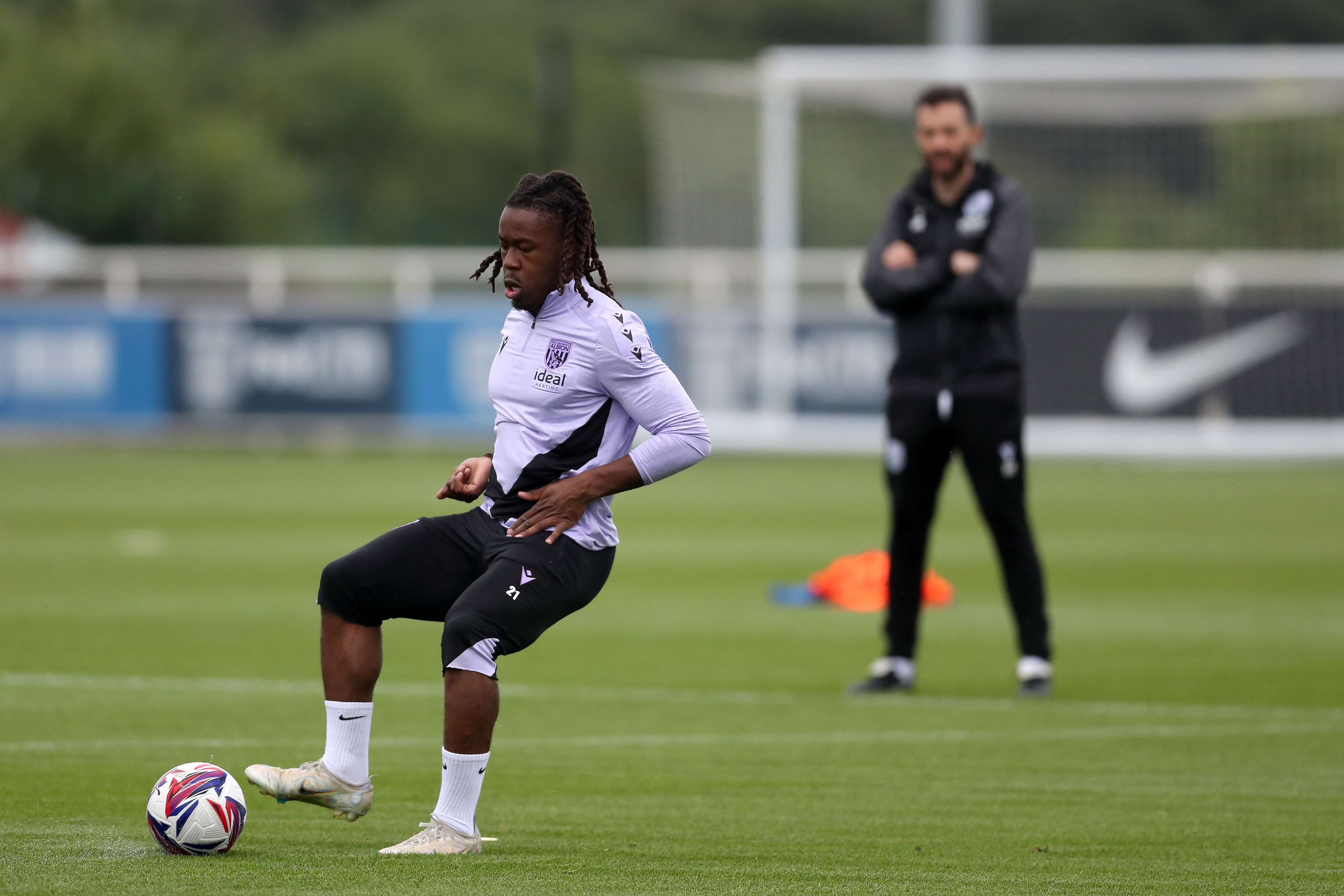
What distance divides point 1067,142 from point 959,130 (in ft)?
66.3

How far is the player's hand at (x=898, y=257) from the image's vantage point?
964cm

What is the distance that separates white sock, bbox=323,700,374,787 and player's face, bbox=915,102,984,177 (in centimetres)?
442

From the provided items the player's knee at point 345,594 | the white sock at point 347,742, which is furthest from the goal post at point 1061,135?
the white sock at point 347,742

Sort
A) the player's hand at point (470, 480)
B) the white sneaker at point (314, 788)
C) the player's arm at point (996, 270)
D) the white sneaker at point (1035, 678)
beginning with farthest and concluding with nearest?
the white sneaker at point (1035, 678)
the player's arm at point (996, 270)
the player's hand at point (470, 480)
the white sneaker at point (314, 788)

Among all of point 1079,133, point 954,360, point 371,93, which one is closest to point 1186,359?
point 1079,133

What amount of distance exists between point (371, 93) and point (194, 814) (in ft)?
262

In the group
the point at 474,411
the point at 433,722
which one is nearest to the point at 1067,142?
the point at 474,411

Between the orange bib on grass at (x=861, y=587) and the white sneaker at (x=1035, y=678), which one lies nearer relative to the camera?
the white sneaker at (x=1035, y=678)

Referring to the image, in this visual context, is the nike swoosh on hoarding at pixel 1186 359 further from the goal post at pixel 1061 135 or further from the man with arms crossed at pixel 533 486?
the man with arms crossed at pixel 533 486

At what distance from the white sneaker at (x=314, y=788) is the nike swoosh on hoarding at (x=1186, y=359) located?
20.8 metres

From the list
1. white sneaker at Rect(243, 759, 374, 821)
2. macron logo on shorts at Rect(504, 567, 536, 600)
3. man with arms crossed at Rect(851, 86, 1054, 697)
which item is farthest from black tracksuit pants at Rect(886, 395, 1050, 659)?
white sneaker at Rect(243, 759, 374, 821)

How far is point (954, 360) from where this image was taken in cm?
963

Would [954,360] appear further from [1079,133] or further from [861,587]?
[1079,133]

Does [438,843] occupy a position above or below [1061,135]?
below
